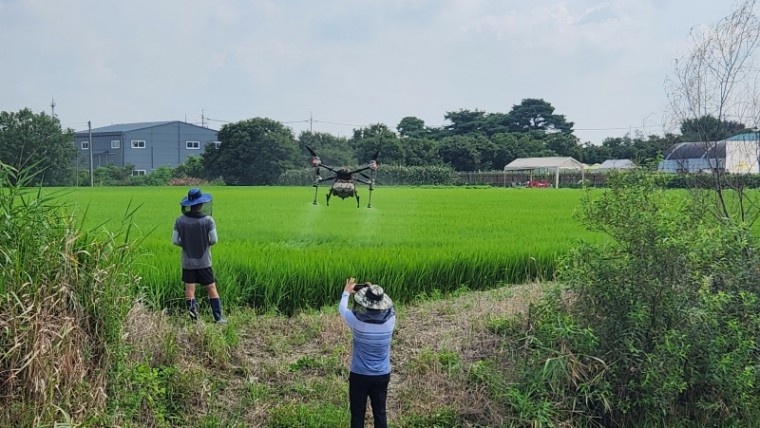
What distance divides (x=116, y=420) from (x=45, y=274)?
3.09 ft

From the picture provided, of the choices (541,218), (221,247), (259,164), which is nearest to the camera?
(221,247)

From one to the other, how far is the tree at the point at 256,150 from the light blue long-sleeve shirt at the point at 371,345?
7897mm

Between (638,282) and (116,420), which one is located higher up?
(638,282)

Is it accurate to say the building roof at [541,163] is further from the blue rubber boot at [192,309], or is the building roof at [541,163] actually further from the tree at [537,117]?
the blue rubber boot at [192,309]

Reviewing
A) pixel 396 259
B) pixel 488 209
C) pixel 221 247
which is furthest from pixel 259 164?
pixel 488 209

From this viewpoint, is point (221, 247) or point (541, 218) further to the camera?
point (541, 218)

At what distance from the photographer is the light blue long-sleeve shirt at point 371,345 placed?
3.78 metres

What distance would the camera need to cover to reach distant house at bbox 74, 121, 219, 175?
26.1 metres

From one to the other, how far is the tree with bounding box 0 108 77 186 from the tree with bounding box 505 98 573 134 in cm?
3502

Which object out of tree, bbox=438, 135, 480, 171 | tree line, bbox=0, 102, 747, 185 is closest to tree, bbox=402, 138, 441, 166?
tree line, bbox=0, 102, 747, 185

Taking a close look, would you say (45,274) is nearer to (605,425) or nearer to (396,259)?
(605,425)

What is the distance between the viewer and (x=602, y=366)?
4445 mm

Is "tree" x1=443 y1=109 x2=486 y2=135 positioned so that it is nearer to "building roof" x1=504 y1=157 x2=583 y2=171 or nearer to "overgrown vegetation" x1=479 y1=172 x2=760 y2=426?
"building roof" x1=504 y1=157 x2=583 y2=171

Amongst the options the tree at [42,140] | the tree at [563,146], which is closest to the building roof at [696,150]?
the tree at [42,140]
